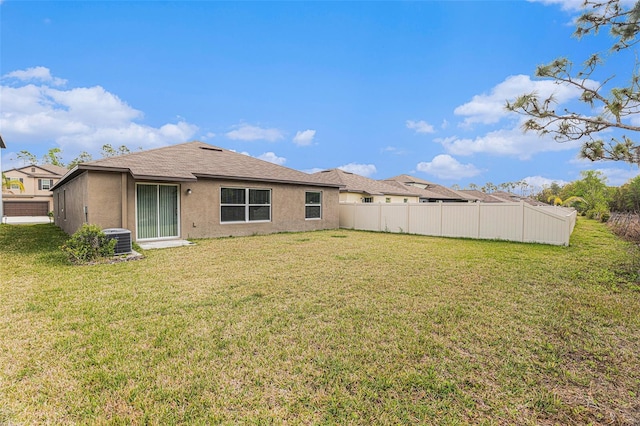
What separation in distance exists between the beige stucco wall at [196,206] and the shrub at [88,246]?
2.30 meters

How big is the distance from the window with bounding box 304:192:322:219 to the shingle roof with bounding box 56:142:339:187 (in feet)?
2.38

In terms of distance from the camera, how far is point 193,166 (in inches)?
454

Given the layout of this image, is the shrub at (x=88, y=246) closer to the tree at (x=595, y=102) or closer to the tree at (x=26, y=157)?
the tree at (x=595, y=102)

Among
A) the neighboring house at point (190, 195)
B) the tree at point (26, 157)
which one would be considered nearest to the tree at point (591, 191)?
the neighboring house at point (190, 195)

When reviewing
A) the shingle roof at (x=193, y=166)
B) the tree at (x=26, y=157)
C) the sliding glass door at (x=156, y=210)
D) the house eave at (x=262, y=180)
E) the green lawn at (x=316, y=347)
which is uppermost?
the tree at (x=26, y=157)

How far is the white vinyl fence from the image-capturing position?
10875 millimetres

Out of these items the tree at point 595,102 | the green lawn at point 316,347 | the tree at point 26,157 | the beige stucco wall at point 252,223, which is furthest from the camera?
the tree at point 26,157

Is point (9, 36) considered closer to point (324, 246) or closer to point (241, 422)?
point (324, 246)

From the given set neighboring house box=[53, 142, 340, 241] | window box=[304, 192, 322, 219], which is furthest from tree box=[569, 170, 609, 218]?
neighboring house box=[53, 142, 340, 241]

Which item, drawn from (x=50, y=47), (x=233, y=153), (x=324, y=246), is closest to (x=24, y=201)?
(x=50, y=47)

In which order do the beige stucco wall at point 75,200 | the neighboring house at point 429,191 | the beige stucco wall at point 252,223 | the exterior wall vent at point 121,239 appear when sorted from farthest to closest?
1. the neighboring house at point 429,191
2. the beige stucco wall at point 252,223
3. the beige stucco wall at point 75,200
4. the exterior wall vent at point 121,239

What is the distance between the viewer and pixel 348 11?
14094mm

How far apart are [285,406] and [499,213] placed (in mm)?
12568

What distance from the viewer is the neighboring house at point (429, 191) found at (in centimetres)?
3165
